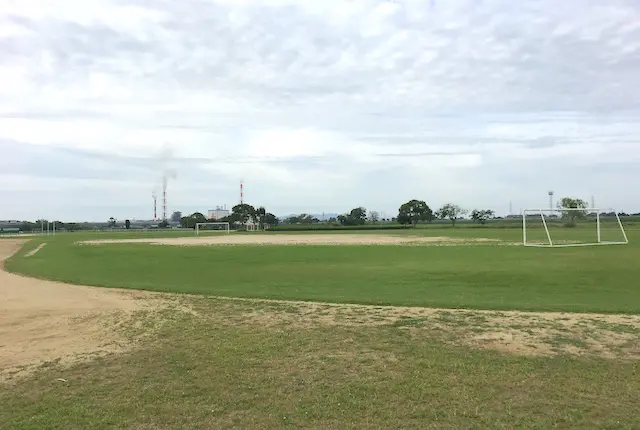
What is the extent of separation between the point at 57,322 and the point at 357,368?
6.54 m

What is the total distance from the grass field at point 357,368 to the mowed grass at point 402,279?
0.16m

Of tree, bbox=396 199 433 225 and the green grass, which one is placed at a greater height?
tree, bbox=396 199 433 225

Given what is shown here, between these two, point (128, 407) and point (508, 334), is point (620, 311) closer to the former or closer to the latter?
point (508, 334)

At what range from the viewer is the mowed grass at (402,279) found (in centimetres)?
1199

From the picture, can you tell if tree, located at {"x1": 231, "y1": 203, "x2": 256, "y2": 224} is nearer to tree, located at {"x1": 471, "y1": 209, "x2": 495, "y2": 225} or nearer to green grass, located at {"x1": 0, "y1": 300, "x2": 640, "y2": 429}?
tree, located at {"x1": 471, "y1": 209, "x2": 495, "y2": 225}

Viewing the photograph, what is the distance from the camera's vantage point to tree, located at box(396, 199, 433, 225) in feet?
388

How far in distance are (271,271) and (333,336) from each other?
36.9ft

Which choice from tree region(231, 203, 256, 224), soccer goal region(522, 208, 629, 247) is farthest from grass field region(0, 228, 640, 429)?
tree region(231, 203, 256, 224)

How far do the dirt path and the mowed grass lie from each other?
1892 mm

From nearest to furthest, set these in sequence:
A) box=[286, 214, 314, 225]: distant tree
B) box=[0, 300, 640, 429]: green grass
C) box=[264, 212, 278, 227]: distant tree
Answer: box=[0, 300, 640, 429]: green grass → box=[264, 212, 278, 227]: distant tree → box=[286, 214, 314, 225]: distant tree

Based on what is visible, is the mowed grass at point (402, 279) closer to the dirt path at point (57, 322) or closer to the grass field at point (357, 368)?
the grass field at point (357, 368)

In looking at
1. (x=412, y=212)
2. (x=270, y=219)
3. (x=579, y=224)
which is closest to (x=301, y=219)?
(x=270, y=219)

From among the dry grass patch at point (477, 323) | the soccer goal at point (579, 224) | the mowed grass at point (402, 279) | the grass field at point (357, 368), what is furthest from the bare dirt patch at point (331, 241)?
the dry grass patch at point (477, 323)

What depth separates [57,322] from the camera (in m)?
9.84
